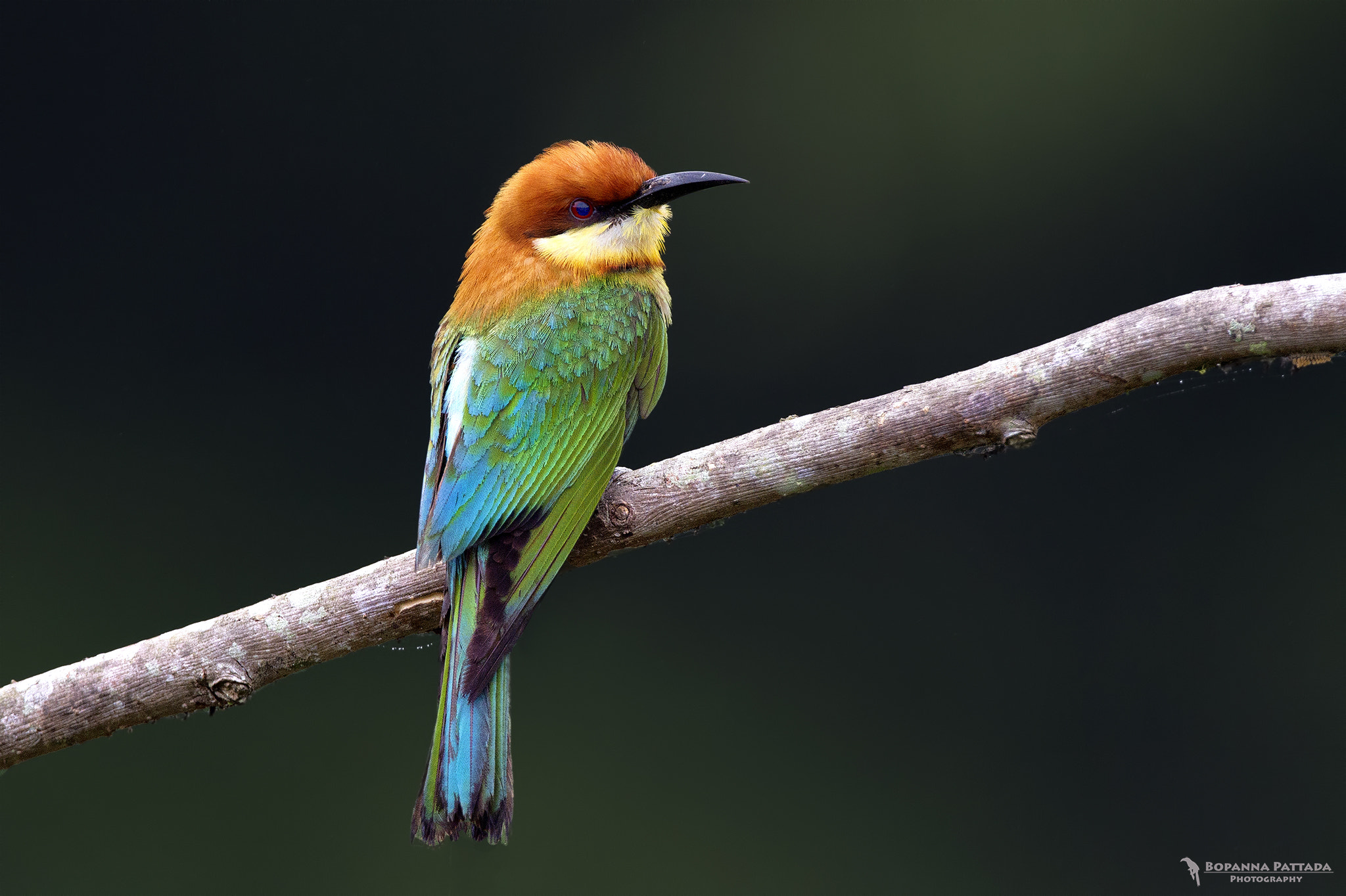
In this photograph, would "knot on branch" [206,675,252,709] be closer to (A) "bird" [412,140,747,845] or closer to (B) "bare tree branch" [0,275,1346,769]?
(B) "bare tree branch" [0,275,1346,769]

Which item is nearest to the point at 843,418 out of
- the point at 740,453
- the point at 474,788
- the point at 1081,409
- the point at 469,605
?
the point at 740,453

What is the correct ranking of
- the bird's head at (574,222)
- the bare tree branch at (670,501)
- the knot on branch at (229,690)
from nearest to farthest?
the bare tree branch at (670,501) < the knot on branch at (229,690) < the bird's head at (574,222)

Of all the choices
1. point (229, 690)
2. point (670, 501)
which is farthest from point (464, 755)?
point (670, 501)

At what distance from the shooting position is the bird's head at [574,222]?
2.19 m

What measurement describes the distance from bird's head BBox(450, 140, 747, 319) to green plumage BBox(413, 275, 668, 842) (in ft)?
0.20

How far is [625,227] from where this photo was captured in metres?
2.24

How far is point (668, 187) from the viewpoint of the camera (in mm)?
2236

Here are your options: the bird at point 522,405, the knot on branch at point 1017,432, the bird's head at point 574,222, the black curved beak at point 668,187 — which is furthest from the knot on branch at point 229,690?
the knot on branch at point 1017,432

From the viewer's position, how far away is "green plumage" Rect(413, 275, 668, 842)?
1.73 meters

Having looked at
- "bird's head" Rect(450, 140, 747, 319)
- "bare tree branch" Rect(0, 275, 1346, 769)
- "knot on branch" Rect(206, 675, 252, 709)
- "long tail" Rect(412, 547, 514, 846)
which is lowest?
"long tail" Rect(412, 547, 514, 846)

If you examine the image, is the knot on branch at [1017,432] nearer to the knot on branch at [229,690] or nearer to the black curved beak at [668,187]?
the black curved beak at [668,187]

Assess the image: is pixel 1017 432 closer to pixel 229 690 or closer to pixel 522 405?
pixel 522 405

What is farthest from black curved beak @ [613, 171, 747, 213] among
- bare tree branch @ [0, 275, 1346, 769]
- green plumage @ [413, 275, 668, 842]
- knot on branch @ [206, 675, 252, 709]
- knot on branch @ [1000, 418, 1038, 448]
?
knot on branch @ [206, 675, 252, 709]

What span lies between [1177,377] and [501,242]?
1269 mm
